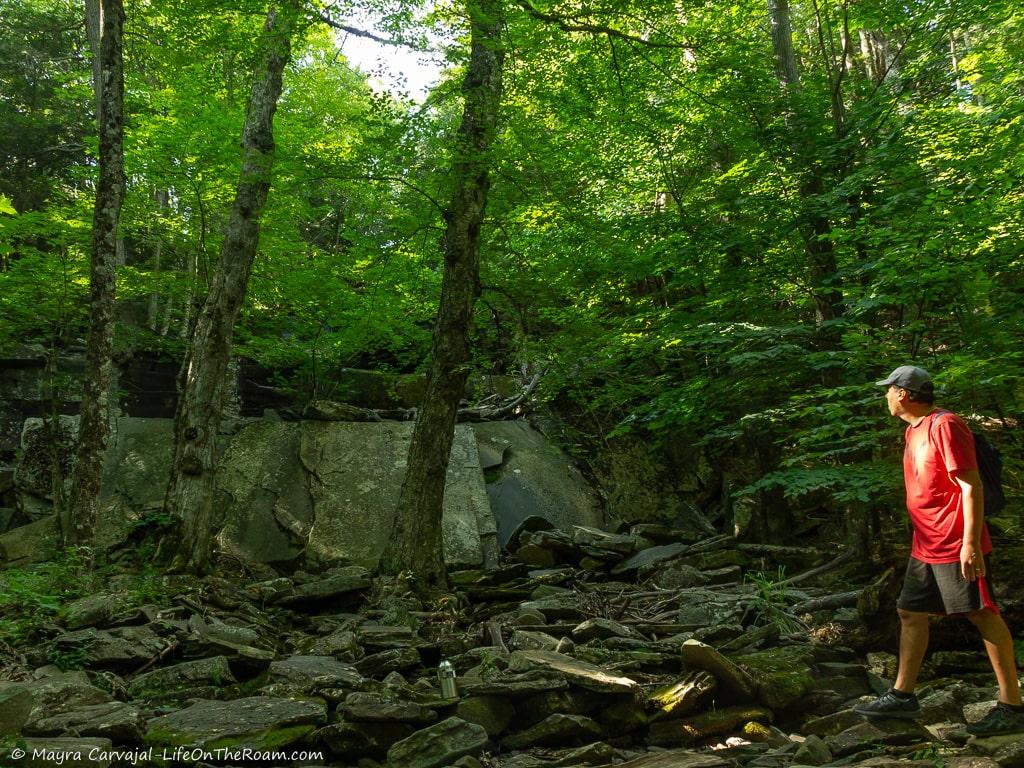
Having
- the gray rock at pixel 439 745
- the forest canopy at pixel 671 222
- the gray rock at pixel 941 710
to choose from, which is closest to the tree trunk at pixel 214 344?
the forest canopy at pixel 671 222

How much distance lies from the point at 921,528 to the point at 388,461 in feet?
24.5

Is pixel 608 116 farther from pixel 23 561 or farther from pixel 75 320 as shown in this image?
pixel 23 561

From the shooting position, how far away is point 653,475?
36.6 feet

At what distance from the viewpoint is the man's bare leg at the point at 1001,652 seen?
3.22 m

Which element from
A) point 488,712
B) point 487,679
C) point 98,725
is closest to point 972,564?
point 488,712

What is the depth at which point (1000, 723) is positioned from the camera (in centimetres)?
315

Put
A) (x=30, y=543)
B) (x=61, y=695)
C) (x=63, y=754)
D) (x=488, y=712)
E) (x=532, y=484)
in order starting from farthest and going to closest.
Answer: (x=532, y=484) < (x=30, y=543) < (x=488, y=712) < (x=61, y=695) < (x=63, y=754)

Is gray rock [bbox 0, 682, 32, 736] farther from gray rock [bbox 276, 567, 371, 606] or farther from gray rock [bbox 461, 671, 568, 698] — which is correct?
gray rock [bbox 276, 567, 371, 606]

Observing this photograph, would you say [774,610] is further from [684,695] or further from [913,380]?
[913,380]

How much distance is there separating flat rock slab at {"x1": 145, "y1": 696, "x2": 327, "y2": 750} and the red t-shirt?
3.27 meters

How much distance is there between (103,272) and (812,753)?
8005mm

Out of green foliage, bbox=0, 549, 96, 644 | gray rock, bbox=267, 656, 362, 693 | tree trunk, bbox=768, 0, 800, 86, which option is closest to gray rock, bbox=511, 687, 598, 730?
gray rock, bbox=267, 656, 362, 693

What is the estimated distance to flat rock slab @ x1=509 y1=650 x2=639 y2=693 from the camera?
4109mm

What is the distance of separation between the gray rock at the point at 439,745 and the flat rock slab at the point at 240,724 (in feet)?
1.71
